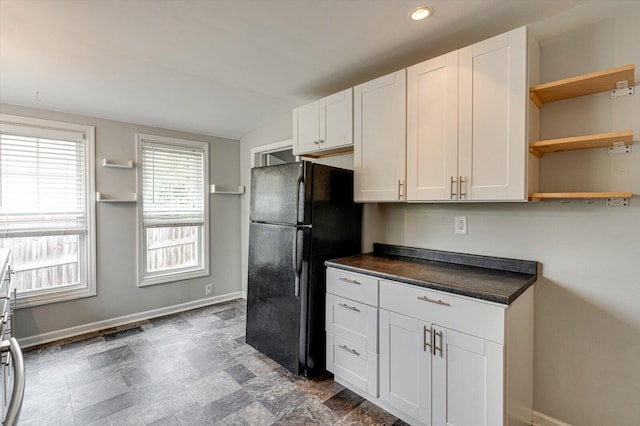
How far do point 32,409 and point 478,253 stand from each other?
321 centimetres

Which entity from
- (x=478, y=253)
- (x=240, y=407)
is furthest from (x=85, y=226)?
(x=478, y=253)

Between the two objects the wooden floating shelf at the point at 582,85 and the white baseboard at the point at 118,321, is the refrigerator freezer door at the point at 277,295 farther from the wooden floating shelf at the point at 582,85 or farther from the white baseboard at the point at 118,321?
the wooden floating shelf at the point at 582,85

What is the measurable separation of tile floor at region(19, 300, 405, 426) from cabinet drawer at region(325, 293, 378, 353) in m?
0.43

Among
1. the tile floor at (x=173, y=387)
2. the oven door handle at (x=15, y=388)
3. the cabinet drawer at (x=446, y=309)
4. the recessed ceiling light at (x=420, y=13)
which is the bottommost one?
the tile floor at (x=173, y=387)

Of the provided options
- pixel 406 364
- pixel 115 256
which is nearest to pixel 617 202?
pixel 406 364

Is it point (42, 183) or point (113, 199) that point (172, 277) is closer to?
point (113, 199)

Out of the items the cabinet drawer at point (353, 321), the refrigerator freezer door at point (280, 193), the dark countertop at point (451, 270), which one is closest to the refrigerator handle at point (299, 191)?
the refrigerator freezer door at point (280, 193)

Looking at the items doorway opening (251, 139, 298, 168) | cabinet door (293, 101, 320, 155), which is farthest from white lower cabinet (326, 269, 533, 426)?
doorway opening (251, 139, 298, 168)

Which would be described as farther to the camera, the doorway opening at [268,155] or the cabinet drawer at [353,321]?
the doorway opening at [268,155]

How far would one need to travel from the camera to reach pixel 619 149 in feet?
5.48

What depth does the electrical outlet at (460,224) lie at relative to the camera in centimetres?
227

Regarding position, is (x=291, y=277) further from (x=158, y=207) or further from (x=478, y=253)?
(x=158, y=207)

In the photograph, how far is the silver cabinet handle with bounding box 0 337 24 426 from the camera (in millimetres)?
682

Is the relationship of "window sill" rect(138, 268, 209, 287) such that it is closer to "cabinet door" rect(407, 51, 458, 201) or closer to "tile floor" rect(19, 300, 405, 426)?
"tile floor" rect(19, 300, 405, 426)
